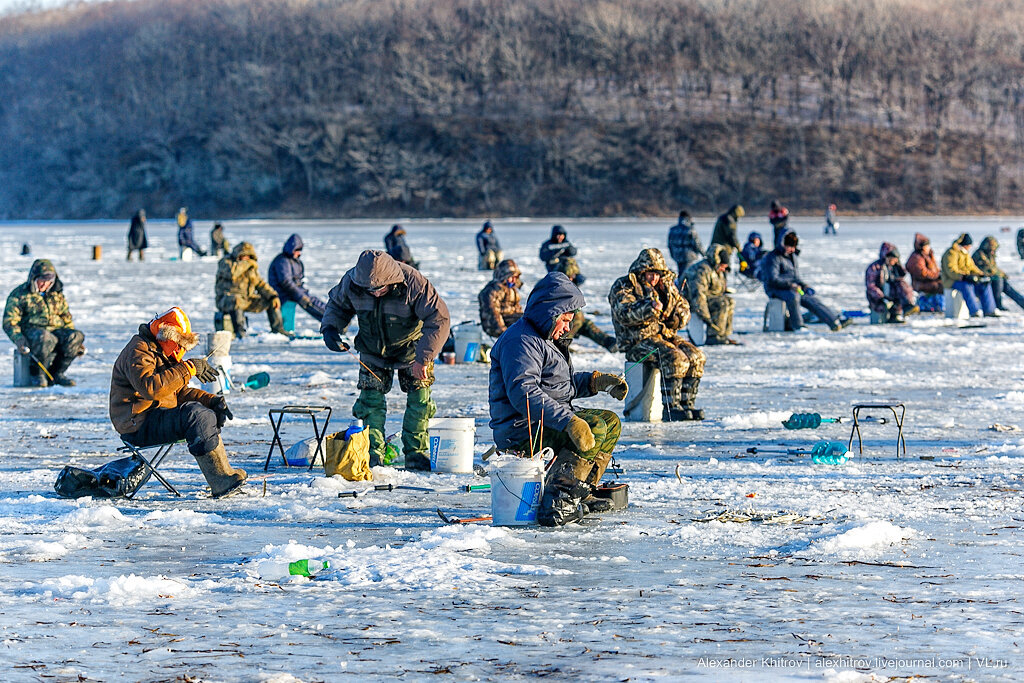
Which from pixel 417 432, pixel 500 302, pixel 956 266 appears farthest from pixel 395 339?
pixel 956 266

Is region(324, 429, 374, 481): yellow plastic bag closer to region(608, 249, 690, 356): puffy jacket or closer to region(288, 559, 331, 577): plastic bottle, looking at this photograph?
region(288, 559, 331, 577): plastic bottle

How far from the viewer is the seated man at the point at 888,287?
19.4 metres

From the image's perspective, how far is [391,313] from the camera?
8.89 meters

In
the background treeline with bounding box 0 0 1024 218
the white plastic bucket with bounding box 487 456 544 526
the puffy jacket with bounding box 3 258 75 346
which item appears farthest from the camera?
the background treeline with bounding box 0 0 1024 218

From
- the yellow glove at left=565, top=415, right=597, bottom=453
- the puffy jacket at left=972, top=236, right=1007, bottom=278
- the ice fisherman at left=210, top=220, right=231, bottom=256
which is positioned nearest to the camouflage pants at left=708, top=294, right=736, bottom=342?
the puffy jacket at left=972, top=236, right=1007, bottom=278

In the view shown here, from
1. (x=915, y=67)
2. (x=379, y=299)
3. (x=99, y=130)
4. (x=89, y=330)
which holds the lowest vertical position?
(x=89, y=330)

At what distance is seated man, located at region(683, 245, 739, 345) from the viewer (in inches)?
644

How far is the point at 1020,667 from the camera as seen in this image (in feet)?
15.3

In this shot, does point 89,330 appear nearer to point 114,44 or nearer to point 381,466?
point 381,466

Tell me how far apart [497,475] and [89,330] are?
13.8 meters

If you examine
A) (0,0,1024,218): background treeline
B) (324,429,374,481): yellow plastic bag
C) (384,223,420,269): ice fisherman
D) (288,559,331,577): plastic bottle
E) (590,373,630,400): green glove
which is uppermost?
(0,0,1024,218): background treeline

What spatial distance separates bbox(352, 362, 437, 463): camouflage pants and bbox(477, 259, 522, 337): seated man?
5.21m

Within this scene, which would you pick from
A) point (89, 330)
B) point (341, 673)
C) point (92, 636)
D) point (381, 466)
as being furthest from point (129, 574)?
point (89, 330)

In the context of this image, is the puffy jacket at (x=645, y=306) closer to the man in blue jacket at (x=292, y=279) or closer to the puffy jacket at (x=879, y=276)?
the man in blue jacket at (x=292, y=279)
